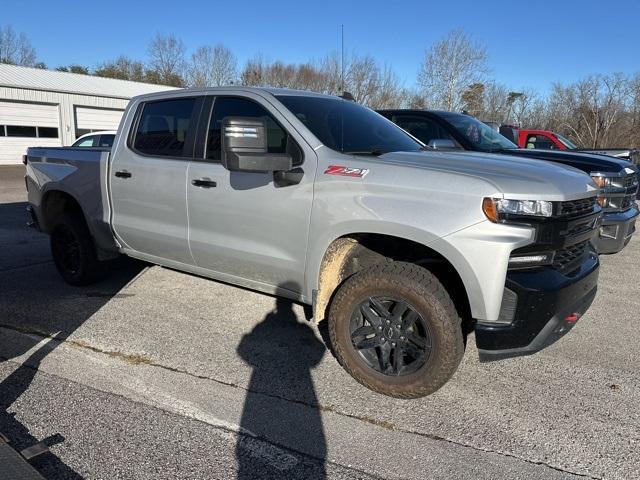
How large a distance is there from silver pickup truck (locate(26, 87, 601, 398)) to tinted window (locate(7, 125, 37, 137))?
25.3 m

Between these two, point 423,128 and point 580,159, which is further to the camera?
point 423,128

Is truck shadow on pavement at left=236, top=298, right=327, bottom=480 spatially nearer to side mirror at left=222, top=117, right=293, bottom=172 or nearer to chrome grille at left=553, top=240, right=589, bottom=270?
side mirror at left=222, top=117, right=293, bottom=172

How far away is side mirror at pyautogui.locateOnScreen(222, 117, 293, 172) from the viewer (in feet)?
11.0

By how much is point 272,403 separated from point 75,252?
332 centimetres

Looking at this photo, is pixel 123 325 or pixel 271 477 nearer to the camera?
pixel 271 477

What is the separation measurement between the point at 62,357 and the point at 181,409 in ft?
4.26

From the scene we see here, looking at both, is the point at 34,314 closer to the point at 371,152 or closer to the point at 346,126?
the point at 346,126

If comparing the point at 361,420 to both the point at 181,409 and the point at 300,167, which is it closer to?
the point at 181,409

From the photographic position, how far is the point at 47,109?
27.1 metres

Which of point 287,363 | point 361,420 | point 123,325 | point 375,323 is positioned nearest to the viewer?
point 361,420

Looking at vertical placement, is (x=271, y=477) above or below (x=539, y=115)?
below

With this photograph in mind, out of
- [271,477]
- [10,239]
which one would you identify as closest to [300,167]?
[271,477]

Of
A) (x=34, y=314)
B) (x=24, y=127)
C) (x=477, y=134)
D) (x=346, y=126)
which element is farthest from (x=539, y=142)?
(x=24, y=127)

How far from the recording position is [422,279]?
321cm
